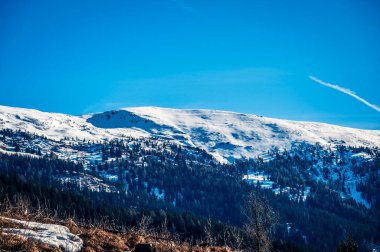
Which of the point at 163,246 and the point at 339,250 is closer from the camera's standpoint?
the point at 163,246

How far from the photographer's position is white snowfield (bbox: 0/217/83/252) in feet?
44.1

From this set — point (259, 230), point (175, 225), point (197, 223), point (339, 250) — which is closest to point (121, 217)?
point (175, 225)

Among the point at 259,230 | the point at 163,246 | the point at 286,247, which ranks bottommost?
the point at 286,247

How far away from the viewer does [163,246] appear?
1642 centimetres

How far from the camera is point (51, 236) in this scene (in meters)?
13.9

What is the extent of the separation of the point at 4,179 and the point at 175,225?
5437cm

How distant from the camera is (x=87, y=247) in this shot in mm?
14242

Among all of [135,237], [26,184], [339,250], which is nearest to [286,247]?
[26,184]

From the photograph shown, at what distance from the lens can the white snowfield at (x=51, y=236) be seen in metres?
13.4

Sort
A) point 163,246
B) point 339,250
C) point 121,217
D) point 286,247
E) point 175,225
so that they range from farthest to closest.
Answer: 1. point 175,225
2. point 121,217
3. point 286,247
4. point 339,250
5. point 163,246

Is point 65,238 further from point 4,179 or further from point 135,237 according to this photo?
point 4,179

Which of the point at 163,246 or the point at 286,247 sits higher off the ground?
the point at 163,246

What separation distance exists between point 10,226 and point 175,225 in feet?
378

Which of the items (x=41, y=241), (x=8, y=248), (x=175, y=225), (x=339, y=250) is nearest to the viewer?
(x=8, y=248)
